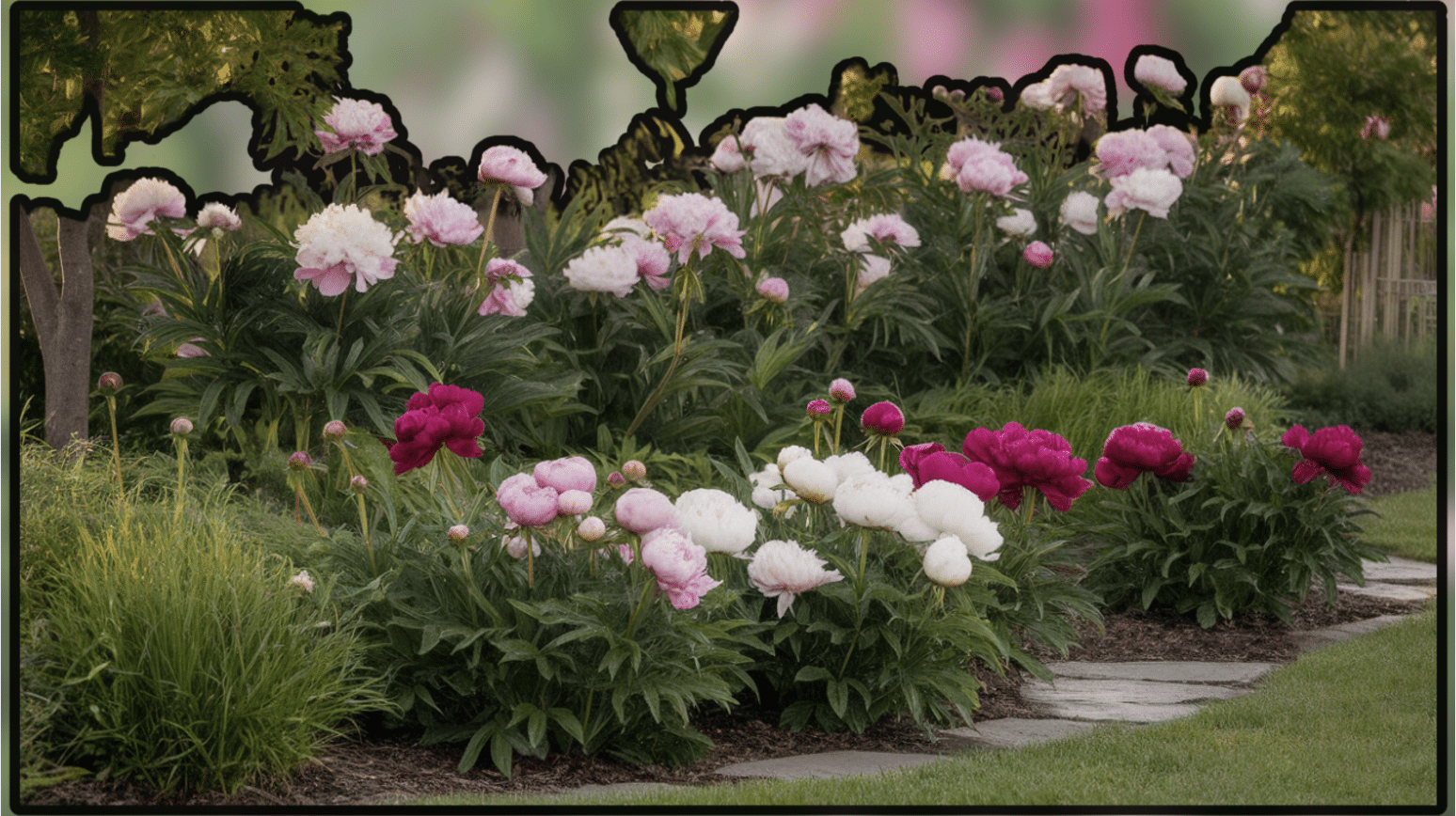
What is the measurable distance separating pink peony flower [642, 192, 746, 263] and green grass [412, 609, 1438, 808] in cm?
204

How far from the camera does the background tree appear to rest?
9.27ft

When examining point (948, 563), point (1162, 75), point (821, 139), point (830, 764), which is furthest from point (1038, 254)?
point (830, 764)

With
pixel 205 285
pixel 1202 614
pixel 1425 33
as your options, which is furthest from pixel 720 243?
pixel 1425 33

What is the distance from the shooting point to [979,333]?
5777 mm

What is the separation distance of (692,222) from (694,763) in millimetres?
2051

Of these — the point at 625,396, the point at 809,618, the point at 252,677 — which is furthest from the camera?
the point at 625,396

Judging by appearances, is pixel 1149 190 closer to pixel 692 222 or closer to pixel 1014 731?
pixel 692 222

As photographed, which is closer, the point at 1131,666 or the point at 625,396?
the point at 1131,666

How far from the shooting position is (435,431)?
2.64 metres

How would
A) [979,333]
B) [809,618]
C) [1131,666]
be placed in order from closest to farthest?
[809,618] < [1131,666] < [979,333]

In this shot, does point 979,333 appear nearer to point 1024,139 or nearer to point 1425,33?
point 1024,139

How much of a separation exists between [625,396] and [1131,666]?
1931 mm

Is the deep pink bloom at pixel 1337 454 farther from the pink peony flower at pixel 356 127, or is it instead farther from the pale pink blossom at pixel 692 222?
the pink peony flower at pixel 356 127

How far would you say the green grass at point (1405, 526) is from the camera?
5766mm
